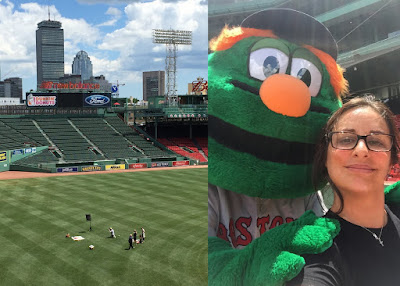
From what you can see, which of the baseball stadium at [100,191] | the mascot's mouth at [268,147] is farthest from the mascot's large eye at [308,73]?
the baseball stadium at [100,191]

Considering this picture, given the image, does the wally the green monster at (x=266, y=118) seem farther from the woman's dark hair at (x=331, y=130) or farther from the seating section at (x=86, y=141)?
the seating section at (x=86, y=141)

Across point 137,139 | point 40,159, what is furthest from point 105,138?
point 40,159

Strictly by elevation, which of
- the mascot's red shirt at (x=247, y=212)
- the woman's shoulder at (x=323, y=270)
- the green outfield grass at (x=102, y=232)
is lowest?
the green outfield grass at (x=102, y=232)

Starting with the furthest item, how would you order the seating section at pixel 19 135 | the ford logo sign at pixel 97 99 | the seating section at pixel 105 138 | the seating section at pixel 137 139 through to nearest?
1. the ford logo sign at pixel 97 99
2. the seating section at pixel 137 139
3. the seating section at pixel 105 138
4. the seating section at pixel 19 135

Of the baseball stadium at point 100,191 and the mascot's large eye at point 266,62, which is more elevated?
the mascot's large eye at point 266,62

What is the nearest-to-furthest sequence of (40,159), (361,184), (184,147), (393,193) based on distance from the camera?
(361,184) < (393,193) < (40,159) < (184,147)

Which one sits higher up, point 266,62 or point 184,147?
point 266,62

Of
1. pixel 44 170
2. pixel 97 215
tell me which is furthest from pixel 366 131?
pixel 44 170

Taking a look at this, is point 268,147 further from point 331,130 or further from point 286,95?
point 331,130
